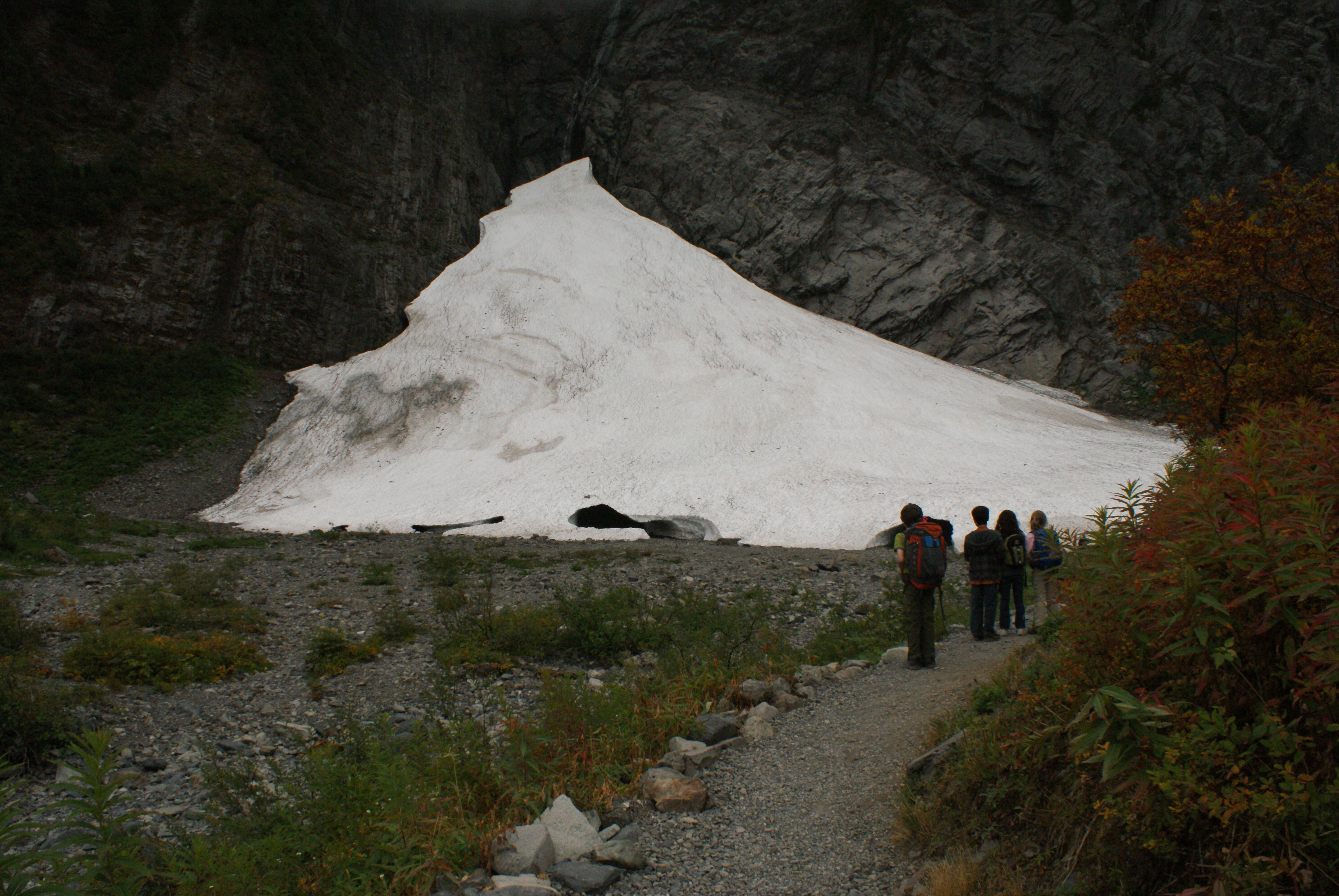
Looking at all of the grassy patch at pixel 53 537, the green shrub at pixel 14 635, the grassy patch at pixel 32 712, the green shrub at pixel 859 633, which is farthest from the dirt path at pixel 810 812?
the grassy patch at pixel 53 537

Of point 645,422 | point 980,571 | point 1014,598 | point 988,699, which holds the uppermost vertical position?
point 645,422

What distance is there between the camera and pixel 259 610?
1049 centimetres

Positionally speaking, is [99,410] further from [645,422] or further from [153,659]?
[153,659]

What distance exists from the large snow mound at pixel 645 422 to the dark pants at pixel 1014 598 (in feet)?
27.7

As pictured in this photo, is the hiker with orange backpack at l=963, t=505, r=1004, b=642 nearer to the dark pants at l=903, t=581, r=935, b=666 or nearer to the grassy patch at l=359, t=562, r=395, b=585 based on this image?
the dark pants at l=903, t=581, r=935, b=666

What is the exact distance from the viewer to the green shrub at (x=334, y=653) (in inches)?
331

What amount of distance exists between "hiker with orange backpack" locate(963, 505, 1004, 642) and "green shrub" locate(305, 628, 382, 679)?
731 cm

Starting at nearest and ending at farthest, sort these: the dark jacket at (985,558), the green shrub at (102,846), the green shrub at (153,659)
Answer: the green shrub at (102,846), the green shrub at (153,659), the dark jacket at (985,558)

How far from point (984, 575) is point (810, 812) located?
5.57 metres

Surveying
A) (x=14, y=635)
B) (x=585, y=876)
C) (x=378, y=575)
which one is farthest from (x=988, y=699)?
(x=378, y=575)

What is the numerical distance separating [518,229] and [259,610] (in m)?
31.4

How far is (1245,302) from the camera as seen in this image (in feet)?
54.5

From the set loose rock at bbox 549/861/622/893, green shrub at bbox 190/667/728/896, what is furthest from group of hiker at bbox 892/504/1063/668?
loose rock at bbox 549/861/622/893

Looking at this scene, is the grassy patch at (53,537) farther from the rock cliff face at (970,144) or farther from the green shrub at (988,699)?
the rock cliff face at (970,144)
